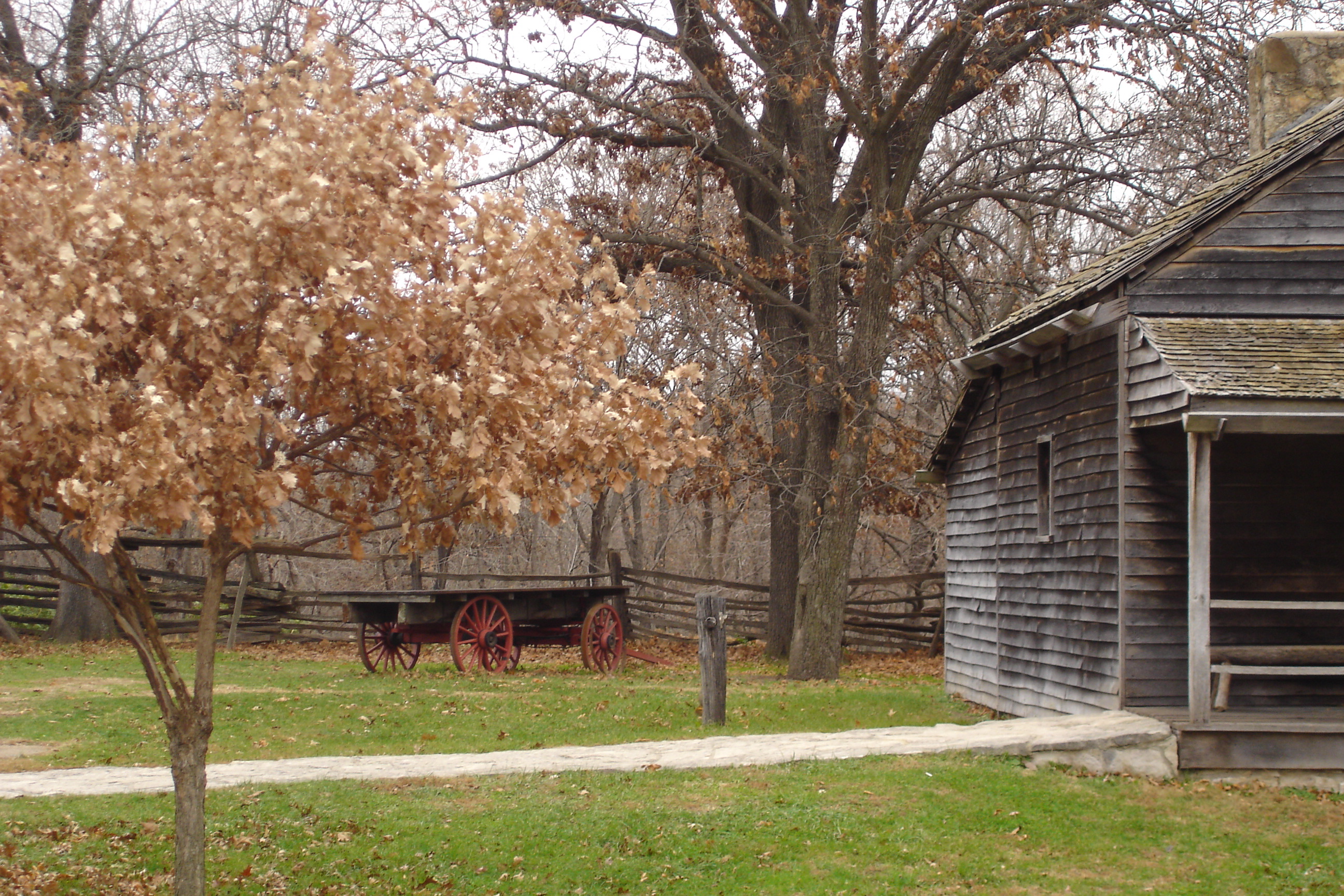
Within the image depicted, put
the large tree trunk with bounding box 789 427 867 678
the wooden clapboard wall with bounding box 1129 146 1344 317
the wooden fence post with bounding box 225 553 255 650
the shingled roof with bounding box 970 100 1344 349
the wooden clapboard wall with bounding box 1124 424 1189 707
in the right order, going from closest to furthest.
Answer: the wooden clapboard wall with bounding box 1124 424 1189 707 → the shingled roof with bounding box 970 100 1344 349 → the wooden clapboard wall with bounding box 1129 146 1344 317 → the large tree trunk with bounding box 789 427 867 678 → the wooden fence post with bounding box 225 553 255 650

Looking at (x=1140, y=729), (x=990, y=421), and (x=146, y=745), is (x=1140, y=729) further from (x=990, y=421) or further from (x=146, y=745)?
(x=146, y=745)

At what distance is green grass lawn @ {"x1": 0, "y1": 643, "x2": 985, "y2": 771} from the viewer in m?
10.6

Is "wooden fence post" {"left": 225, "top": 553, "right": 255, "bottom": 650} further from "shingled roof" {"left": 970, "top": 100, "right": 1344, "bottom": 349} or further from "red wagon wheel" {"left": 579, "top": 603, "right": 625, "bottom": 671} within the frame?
"shingled roof" {"left": 970, "top": 100, "right": 1344, "bottom": 349}

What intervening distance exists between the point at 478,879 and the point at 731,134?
14.4 metres

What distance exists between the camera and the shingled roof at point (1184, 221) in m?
10.6

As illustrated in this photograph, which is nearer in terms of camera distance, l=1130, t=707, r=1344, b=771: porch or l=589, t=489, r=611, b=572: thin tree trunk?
l=1130, t=707, r=1344, b=771: porch

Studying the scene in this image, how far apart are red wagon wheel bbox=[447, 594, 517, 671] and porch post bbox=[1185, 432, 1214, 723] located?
9110 mm

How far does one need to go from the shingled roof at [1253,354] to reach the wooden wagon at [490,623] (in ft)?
28.6

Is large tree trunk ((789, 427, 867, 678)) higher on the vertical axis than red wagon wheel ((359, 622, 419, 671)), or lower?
higher

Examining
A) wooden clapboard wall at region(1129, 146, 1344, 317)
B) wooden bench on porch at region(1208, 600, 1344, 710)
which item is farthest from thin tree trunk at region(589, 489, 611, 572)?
wooden bench on porch at region(1208, 600, 1344, 710)

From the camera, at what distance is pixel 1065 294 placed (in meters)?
12.4

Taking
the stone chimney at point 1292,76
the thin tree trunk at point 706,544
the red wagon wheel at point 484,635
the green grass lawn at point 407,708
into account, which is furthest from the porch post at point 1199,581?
the thin tree trunk at point 706,544

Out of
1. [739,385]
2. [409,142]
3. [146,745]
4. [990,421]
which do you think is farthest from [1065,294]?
[146,745]

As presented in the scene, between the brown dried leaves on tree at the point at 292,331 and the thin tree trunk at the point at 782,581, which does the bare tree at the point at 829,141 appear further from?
the brown dried leaves on tree at the point at 292,331
